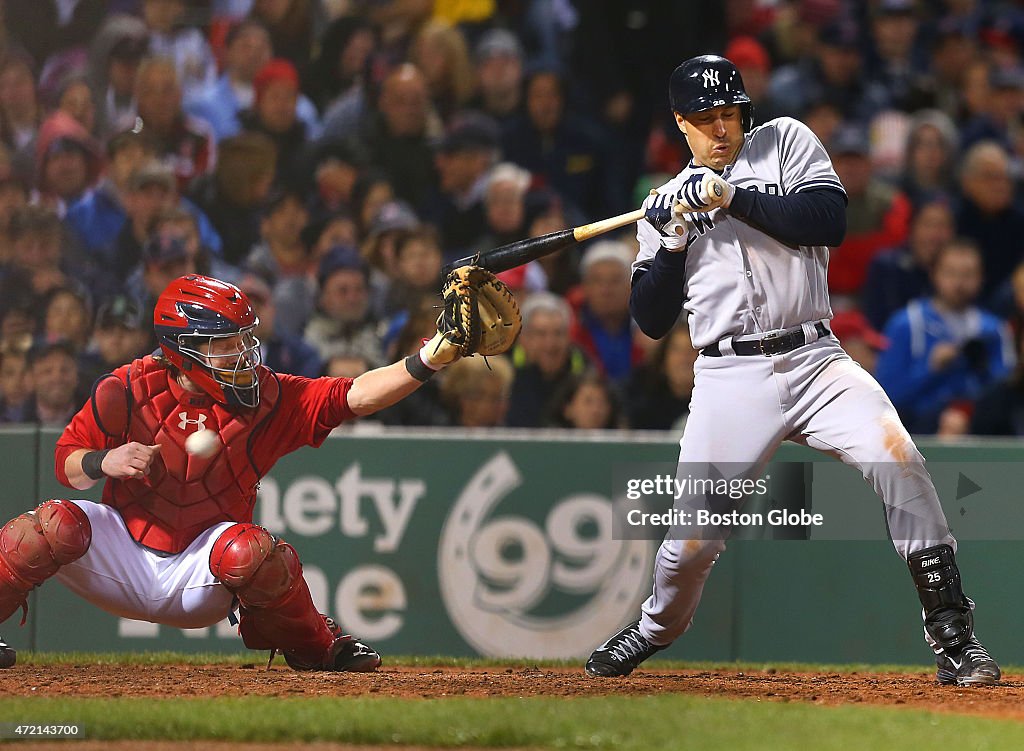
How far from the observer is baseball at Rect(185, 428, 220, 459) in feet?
17.6

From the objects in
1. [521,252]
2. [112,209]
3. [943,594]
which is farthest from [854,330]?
[112,209]

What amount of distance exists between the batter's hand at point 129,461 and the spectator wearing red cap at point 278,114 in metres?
4.23

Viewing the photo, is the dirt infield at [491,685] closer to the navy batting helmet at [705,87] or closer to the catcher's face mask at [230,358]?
the catcher's face mask at [230,358]

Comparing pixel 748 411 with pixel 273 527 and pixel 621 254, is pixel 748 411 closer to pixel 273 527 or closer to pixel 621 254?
pixel 273 527

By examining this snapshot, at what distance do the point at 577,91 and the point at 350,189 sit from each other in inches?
79.2

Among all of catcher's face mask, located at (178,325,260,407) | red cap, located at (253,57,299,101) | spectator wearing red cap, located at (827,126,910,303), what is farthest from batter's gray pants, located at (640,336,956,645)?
red cap, located at (253,57,299,101)

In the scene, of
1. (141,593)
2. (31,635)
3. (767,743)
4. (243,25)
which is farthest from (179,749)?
(243,25)

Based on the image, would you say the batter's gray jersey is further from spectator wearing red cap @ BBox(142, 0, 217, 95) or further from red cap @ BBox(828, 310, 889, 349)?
spectator wearing red cap @ BBox(142, 0, 217, 95)

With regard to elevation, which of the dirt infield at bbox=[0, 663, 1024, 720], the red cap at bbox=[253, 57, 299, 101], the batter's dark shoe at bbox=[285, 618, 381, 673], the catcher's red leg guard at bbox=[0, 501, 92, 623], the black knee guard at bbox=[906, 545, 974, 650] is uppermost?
the red cap at bbox=[253, 57, 299, 101]

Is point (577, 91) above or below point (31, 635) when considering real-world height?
above

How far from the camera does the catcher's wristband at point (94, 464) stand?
5324 mm

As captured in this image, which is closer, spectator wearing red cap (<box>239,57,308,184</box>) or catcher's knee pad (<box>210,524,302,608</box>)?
catcher's knee pad (<box>210,524,302,608</box>)

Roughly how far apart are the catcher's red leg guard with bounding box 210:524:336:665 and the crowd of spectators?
2376mm

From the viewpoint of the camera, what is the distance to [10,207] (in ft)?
27.8
